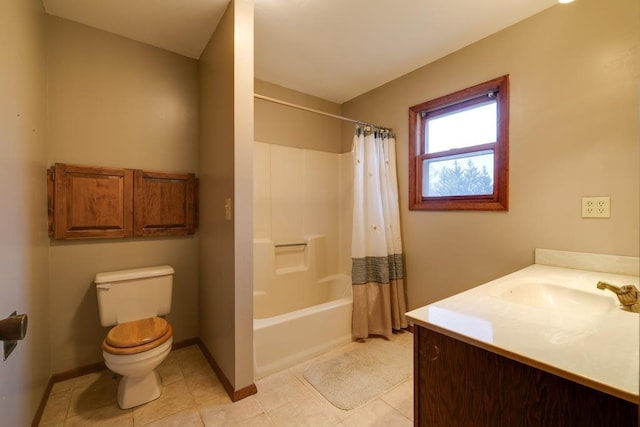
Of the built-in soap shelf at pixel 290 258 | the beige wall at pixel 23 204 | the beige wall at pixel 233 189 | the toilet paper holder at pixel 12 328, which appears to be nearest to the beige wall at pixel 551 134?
the built-in soap shelf at pixel 290 258

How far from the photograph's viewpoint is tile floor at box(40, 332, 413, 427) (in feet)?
4.68

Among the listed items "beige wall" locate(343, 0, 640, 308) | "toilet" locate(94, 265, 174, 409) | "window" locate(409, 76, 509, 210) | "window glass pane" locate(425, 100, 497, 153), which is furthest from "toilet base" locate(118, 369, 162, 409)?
"window glass pane" locate(425, 100, 497, 153)

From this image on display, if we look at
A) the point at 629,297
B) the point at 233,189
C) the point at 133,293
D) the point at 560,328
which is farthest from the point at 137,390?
the point at 629,297

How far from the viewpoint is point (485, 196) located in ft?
6.43

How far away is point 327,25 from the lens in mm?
1831

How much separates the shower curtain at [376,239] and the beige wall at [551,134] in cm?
29

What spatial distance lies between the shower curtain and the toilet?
4.59ft

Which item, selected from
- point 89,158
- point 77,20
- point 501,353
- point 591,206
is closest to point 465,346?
point 501,353

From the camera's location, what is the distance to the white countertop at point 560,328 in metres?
0.54

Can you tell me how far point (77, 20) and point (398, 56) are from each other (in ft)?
7.45

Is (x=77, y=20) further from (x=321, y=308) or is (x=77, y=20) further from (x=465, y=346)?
(x=465, y=346)

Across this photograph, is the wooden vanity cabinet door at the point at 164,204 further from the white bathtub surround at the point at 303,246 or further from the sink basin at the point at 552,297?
the sink basin at the point at 552,297

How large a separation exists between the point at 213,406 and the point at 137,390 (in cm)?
45

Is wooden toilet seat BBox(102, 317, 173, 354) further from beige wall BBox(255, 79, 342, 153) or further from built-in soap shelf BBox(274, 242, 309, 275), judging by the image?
beige wall BBox(255, 79, 342, 153)
